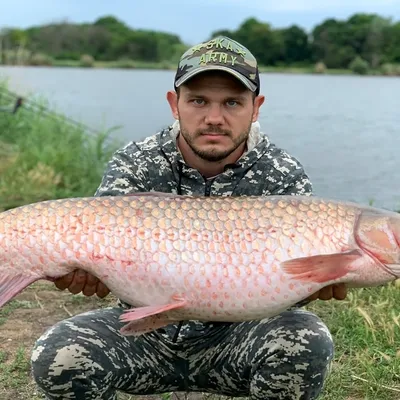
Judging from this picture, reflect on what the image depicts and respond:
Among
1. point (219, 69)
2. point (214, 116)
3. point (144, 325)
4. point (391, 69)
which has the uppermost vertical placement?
point (219, 69)

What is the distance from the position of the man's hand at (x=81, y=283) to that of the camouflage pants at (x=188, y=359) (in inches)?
5.9

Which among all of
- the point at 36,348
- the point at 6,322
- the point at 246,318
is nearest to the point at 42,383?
the point at 36,348

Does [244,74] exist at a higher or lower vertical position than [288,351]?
higher

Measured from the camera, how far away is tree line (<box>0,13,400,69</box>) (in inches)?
1796

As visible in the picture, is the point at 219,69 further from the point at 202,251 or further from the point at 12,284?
the point at 12,284

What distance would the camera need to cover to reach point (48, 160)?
8.01 meters

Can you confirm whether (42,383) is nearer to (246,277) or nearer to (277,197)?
(246,277)

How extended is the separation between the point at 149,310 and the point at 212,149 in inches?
Result: 30.8

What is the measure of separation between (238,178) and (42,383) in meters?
1.18

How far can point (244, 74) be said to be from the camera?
9.55 feet

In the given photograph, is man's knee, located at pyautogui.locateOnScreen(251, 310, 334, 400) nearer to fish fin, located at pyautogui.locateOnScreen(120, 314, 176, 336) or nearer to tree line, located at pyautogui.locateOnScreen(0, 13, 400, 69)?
fish fin, located at pyautogui.locateOnScreen(120, 314, 176, 336)

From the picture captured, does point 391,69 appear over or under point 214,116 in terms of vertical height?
under

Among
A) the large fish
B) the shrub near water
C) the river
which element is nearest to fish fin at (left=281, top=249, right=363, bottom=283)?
the large fish

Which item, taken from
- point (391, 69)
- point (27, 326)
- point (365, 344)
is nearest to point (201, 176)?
point (365, 344)
